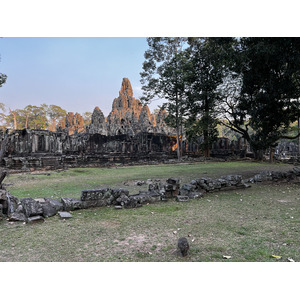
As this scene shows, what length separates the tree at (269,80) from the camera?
26.4ft

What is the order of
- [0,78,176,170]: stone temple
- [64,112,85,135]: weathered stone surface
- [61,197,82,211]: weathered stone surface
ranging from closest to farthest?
[61,197,82,211]: weathered stone surface
[0,78,176,170]: stone temple
[64,112,85,135]: weathered stone surface

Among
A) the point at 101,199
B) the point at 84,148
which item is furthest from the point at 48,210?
the point at 84,148

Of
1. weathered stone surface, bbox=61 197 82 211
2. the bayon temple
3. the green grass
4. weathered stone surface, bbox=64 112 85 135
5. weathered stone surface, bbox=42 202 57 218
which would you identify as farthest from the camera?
weathered stone surface, bbox=64 112 85 135

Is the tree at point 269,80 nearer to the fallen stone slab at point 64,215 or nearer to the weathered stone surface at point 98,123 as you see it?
the fallen stone slab at point 64,215

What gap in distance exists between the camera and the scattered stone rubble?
436 centimetres

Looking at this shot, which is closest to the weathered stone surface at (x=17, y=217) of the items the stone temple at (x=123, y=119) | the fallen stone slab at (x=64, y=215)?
the fallen stone slab at (x=64, y=215)

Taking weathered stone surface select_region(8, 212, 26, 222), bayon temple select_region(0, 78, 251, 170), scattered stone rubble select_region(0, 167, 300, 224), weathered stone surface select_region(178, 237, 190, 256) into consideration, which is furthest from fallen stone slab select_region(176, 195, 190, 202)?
bayon temple select_region(0, 78, 251, 170)

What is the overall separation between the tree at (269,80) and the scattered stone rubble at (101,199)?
3521 mm

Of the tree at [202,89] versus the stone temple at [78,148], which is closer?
the stone temple at [78,148]

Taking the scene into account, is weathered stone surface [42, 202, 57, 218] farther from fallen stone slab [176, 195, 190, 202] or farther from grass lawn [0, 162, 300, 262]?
fallen stone slab [176, 195, 190, 202]

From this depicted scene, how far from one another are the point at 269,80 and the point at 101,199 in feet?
26.6

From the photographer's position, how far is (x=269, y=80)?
8867mm

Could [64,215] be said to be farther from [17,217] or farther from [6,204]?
[6,204]

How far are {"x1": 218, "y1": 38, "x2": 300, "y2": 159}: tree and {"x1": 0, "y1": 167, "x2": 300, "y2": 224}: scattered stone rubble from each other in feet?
11.6
